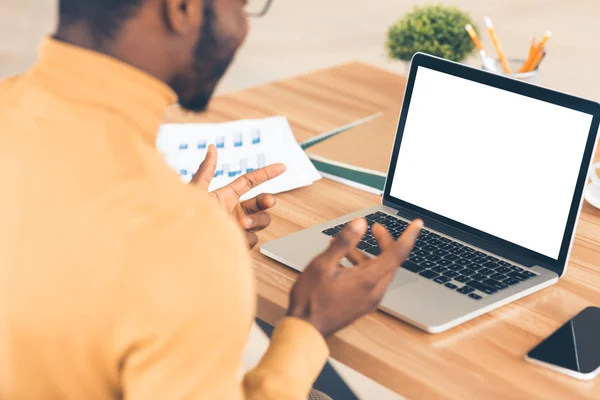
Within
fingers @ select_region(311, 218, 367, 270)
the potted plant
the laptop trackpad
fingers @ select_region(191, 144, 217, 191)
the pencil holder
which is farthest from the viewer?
the potted plant

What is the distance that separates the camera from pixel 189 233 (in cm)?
65

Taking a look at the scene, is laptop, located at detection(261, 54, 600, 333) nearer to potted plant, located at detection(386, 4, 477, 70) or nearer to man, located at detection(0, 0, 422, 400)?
man, located at detection(0, 0, 422, 400)

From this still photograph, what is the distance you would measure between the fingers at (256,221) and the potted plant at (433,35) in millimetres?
762

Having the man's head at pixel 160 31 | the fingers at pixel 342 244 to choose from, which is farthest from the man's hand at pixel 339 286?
the man's head at pixel 160 31

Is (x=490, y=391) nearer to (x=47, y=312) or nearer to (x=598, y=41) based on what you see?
(x=47, y=312)

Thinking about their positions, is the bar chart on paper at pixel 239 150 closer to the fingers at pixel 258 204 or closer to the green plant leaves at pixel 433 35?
→ the fingers at pixel 258 204

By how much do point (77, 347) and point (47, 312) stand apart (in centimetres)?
4

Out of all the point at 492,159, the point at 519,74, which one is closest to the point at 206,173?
the point at 492,159

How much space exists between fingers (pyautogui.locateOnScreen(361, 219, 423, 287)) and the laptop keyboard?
0.18 metres

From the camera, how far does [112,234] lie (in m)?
0.63

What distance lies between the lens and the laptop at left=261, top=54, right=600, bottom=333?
3.38 ft

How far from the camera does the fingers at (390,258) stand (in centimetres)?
86

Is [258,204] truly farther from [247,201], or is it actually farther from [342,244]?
[342,244]

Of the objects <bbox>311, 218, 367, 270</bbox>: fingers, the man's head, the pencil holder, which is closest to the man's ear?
the man's head
